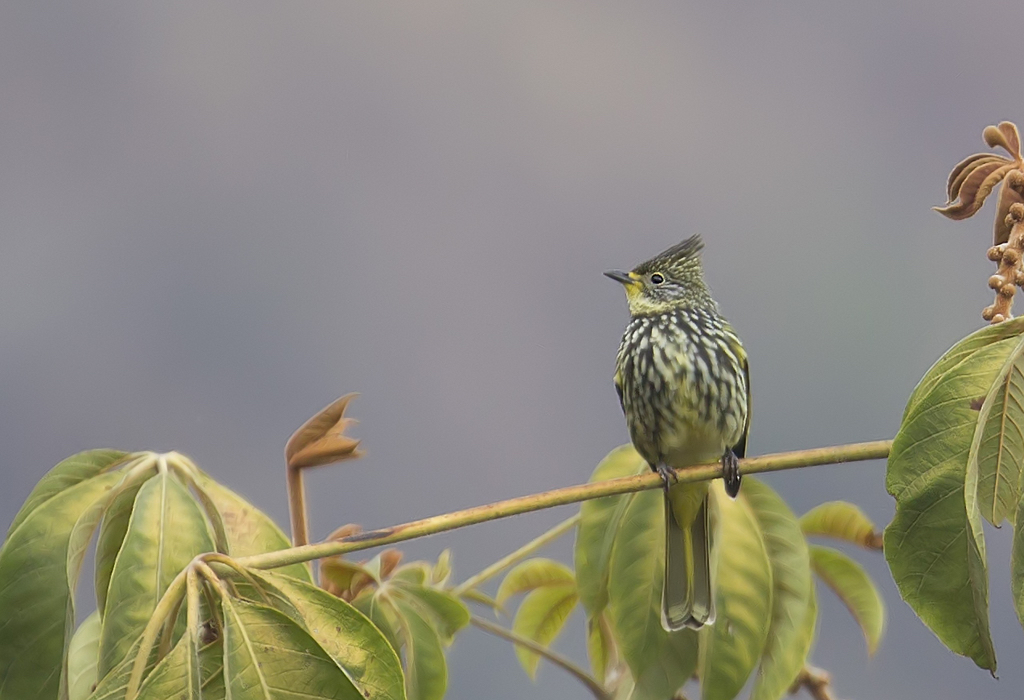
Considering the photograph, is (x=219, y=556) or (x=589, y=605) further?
(x=589, y=605)

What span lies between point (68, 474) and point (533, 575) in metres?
1.00

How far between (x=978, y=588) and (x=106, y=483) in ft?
3.39

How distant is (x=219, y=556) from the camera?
120cm

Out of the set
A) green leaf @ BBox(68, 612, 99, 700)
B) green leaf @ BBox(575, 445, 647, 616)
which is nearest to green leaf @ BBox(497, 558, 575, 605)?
green leaf @ BBox(575, 445, 647, 616)

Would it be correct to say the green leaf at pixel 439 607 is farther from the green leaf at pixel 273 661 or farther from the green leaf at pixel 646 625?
the green leaf at pixel 273 661

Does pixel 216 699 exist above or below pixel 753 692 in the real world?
above

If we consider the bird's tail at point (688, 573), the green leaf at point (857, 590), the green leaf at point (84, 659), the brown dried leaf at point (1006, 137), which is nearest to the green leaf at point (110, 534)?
the green leaf at point (84, 659)

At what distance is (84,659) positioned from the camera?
1673mm

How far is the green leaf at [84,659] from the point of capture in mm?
1622

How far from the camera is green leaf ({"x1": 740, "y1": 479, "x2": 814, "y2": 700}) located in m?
1.63

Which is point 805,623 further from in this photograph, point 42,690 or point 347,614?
point 42,690

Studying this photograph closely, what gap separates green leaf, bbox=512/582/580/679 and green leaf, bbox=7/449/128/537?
100 centimetres

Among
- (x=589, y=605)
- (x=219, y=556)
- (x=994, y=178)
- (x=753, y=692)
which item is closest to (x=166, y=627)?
(x=219, y=556)

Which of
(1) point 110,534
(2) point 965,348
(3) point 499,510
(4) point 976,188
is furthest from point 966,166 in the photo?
(1) point 110,534
